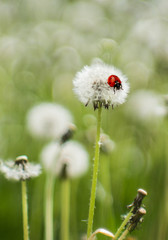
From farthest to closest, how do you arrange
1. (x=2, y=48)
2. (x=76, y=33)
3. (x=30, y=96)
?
(x=76, y=33)
(x=2, y=48)
(x=30, y=96)

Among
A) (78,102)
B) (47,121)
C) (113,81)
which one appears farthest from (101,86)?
(78,102)

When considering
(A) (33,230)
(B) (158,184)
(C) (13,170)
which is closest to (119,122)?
(B) (158,184)

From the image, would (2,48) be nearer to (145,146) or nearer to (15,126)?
(15,126)

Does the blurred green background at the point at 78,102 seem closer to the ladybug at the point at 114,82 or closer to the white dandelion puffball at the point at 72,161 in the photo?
the white dandelion puffball at the point at 72,161

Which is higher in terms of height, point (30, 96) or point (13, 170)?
point (30, 96)

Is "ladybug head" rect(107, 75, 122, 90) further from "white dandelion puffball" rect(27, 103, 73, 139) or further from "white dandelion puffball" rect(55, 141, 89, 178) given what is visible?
"white dandelion puffball" rect(27, 103, 73, 139)

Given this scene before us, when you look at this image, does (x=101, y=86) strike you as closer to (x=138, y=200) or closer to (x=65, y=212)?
(x=138, y=200)

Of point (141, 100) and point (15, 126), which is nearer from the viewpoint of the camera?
point (15, 126)

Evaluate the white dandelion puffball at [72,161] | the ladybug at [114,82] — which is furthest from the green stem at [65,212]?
the ladybug at [114,82]

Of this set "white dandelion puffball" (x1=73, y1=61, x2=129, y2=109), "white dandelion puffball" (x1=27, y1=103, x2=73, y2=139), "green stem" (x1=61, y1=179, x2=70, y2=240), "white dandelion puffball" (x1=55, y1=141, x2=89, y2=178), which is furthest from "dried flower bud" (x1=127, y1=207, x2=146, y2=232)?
"white dandelion puffball" (x1=27, y1=103, x2=73, y2=139)
